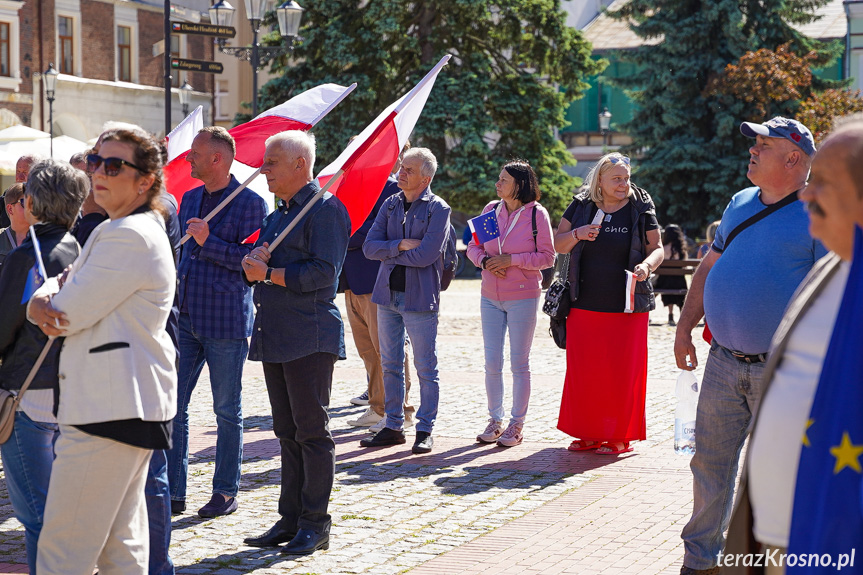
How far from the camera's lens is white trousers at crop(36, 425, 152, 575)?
370 cm

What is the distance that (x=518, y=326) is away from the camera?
8336 millimetres

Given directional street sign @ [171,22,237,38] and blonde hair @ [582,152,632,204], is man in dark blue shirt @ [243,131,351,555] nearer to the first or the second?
blonde hair @ [582,152,632,204]

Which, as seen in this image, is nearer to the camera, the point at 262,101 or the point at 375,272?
the point at 375,272

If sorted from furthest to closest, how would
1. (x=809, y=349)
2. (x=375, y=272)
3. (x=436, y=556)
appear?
(x=375, y=272)
(x=436, y=556)
(x=809, y=349)

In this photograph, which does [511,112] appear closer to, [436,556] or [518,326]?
[518,326]

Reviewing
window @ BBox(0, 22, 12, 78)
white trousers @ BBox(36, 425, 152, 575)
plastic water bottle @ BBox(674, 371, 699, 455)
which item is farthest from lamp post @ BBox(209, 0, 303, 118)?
window @ BBox(0, 22, 12, 78)

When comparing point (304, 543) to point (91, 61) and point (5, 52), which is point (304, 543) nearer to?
point (5, 52)

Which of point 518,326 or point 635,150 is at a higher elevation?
point 635,150

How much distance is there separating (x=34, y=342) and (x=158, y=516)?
906 millimetres

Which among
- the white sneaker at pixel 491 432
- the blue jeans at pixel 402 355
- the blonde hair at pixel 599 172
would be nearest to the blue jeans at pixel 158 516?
the blue jeans at pixel 402 355

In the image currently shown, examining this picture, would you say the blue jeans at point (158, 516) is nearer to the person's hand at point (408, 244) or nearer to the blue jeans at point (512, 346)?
the person's hand at point (408, 244)

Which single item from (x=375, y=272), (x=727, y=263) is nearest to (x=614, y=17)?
(x=375, y=272)

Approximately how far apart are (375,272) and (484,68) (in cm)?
2238

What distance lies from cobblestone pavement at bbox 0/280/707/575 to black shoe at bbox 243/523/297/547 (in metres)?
0.06
